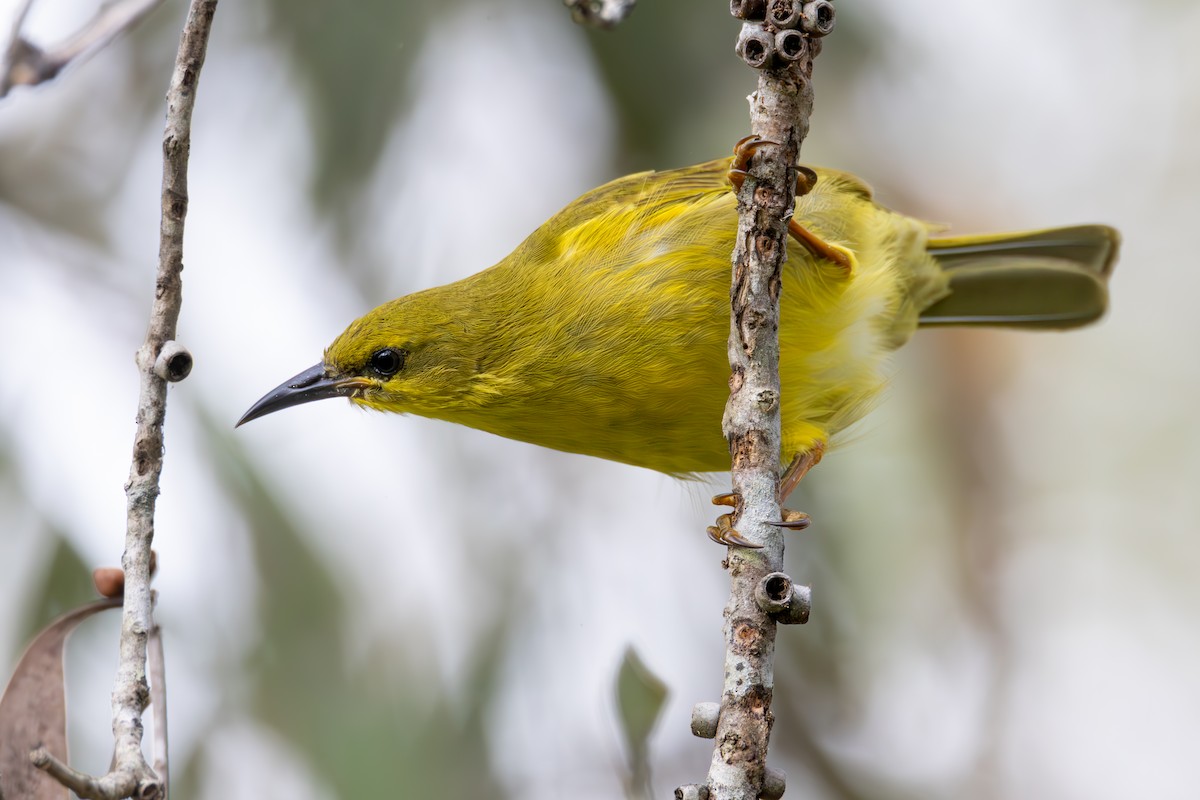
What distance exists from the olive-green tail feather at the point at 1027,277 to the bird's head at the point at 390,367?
1.87 m

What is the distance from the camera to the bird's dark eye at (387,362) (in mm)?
3527

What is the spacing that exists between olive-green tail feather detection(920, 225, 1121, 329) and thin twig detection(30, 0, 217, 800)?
2.83 m

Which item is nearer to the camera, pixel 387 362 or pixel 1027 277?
pixel 387 362

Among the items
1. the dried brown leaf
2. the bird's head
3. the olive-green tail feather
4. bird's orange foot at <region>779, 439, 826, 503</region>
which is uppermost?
the olive-green tail feather

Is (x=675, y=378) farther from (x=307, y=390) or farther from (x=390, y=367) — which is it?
(x=307, y=390)

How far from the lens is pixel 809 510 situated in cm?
493

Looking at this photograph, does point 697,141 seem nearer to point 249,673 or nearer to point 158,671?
point 249,673

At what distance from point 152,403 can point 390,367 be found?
1.38 meters

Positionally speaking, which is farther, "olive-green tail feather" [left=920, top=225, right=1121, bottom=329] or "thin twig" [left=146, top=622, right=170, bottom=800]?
"olive-green tail feather" [left=920, top=225, right=1121, bottom=329]

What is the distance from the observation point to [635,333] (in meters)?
3.22

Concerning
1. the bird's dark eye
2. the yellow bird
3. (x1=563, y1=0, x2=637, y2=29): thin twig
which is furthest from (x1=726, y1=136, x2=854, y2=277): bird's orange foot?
the bird's dark eye

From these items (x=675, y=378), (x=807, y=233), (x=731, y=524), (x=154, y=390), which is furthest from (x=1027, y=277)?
(x=154, y=390)

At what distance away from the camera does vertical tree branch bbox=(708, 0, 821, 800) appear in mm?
2145

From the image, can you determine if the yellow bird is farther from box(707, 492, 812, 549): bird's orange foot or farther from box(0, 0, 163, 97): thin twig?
box(0, 0, 163, 97): thin twig
